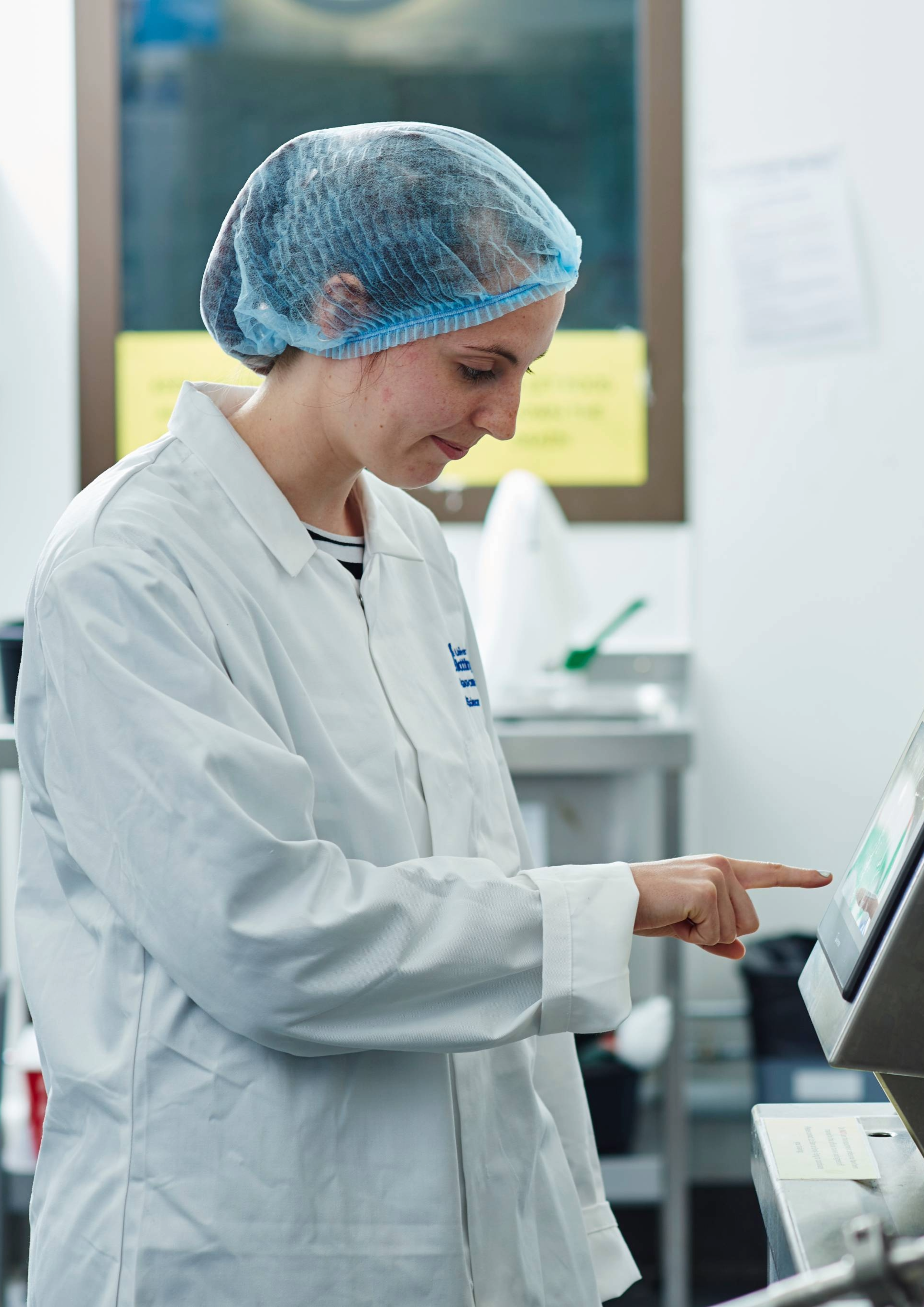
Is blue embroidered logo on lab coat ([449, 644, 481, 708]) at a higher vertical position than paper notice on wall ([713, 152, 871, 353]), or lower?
lower

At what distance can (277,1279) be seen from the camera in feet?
2.85

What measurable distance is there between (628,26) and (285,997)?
2.08 m

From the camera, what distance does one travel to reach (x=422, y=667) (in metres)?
1.08

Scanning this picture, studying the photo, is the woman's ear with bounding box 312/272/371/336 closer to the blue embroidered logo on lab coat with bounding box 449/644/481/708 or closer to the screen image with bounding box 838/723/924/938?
the blue embroidered logo on lab coat with bounding box 449/644/481/708

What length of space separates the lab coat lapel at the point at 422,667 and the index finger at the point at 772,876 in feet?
0.70

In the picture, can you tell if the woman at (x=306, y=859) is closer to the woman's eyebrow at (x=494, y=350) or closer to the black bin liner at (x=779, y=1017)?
the woman's eyebrow at (x=494, y=350)

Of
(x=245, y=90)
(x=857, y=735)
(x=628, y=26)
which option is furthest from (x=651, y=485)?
(x=245, y=90)

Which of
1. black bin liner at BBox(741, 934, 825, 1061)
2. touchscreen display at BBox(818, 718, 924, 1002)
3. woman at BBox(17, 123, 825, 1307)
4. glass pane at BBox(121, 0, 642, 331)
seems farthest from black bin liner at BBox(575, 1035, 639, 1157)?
glass pane at BBox(121, 0, 642, 331)

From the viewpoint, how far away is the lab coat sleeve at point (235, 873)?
0.81 meters

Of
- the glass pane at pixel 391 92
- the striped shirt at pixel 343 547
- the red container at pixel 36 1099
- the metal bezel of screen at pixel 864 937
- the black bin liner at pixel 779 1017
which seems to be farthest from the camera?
the glass pane at pixel 391 92

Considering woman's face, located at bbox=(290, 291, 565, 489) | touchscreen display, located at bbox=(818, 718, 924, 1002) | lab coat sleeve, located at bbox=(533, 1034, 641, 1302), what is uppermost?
woman's face, located at bbox=(290, 291, 565, 489)

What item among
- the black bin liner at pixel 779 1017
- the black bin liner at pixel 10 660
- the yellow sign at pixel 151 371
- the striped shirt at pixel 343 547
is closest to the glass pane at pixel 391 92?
the yellow sign at pixel 151 371

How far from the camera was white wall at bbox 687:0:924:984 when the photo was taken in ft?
7.35

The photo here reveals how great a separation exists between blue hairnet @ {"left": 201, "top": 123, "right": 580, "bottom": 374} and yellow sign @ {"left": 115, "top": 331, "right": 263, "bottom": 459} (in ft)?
4.74
